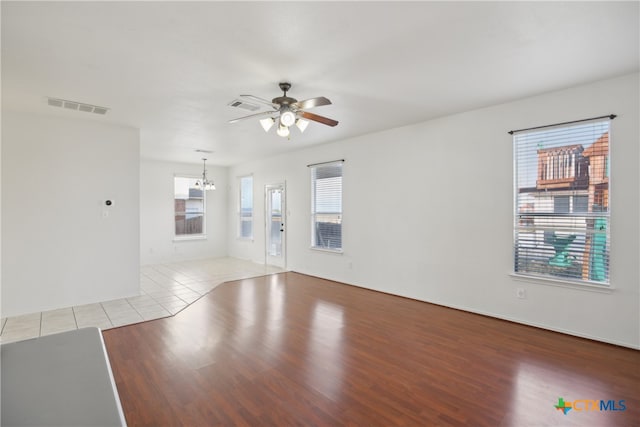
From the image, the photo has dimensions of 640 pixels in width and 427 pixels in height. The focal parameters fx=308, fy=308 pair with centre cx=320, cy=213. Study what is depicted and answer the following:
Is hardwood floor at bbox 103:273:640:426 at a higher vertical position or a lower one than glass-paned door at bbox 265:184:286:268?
lower

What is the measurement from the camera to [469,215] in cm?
428

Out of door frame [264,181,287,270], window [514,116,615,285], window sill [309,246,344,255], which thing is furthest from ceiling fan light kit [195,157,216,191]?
window [514,116,615,285]

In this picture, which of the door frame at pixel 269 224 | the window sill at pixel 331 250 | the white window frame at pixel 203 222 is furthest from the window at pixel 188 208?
the window sill at pixel 331 250

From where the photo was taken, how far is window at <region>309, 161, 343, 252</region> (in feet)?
20.1

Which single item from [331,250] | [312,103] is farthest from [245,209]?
[312,103]

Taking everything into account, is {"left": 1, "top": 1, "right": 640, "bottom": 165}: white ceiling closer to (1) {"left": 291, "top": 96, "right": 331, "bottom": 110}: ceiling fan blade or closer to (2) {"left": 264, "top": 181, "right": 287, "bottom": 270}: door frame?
(1) {"left": 291, "top": 96, "right": 331, "bottom": 110}: ceiling fan blade

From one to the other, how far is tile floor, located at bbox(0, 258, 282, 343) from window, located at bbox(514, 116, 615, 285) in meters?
4.75

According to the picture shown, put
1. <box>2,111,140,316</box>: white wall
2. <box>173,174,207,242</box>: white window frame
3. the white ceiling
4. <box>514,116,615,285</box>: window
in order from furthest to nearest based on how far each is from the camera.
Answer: <box>173,174,207,242</box>: white window frame
<box>2,111,140,316</box>: white wall
<box>514,116,615,285</box>: window
the white ceiling

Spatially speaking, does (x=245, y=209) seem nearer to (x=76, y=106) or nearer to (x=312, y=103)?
(x=76, y=106)

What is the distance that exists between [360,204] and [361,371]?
11.1ft

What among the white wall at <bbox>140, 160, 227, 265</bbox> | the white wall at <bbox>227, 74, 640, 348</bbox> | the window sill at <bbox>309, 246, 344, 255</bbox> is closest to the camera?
the white wall at <bbox>227, 74, 640, 348</bbox>

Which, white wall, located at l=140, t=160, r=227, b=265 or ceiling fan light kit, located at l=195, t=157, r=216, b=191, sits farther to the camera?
ceiling fan light kit, located at l=195, t=157, r=216, b=191

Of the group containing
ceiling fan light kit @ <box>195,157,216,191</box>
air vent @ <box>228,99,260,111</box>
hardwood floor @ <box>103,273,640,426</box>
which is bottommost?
hardwood floor @ <box>103,273,640,426</box>

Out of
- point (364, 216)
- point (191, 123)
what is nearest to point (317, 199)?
point (364, 216)
